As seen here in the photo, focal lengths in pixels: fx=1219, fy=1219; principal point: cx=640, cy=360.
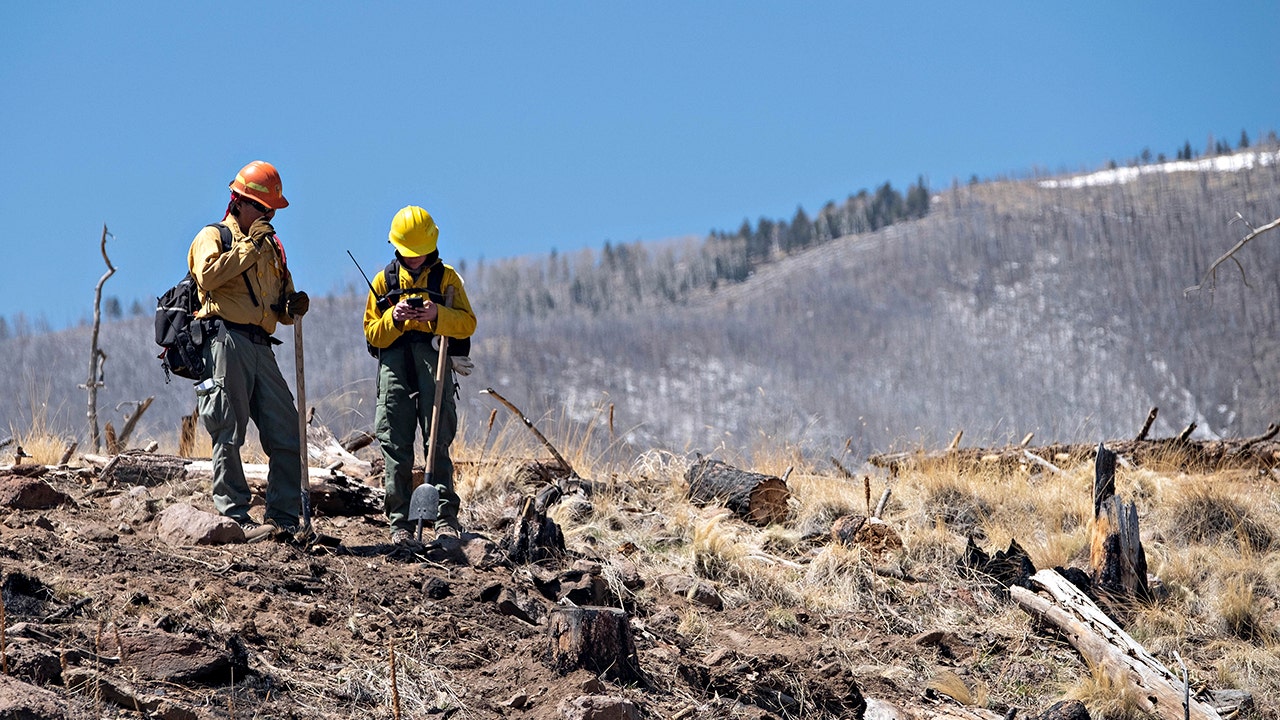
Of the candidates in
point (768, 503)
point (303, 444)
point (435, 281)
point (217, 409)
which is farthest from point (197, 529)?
point (768, 503)

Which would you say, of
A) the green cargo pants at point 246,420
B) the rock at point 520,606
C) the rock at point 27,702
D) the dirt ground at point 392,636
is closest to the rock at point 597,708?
the dirt ground at point 392,636

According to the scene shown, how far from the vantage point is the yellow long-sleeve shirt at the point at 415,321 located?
650 cm

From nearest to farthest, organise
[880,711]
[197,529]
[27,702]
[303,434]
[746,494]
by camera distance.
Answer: [27,702]
[880,711]
[197,529]
[303,434]
[746,494]

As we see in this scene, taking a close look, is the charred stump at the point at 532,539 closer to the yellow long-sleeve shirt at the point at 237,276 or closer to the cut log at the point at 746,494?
the yellow long-sleeve shirt at the point at 237,276

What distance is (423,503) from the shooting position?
6.18m

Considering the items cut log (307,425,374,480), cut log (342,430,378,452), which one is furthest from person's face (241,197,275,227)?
cut log (342,430,378,452)

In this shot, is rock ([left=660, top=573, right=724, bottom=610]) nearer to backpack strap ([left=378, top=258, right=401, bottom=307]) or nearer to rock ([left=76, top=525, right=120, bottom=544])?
backpack strap ([left=378, top=258, right=401, bottom=307])

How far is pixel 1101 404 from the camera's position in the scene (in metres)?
84.4

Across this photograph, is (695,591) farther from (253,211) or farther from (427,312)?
(253,211)

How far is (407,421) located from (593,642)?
2209 millimetres

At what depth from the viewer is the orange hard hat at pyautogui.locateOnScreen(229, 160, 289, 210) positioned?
20.5 ft

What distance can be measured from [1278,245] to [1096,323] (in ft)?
53.7

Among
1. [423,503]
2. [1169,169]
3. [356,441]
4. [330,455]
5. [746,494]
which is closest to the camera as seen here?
[423,503]

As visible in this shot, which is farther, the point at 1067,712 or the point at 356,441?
the point at 356,441
